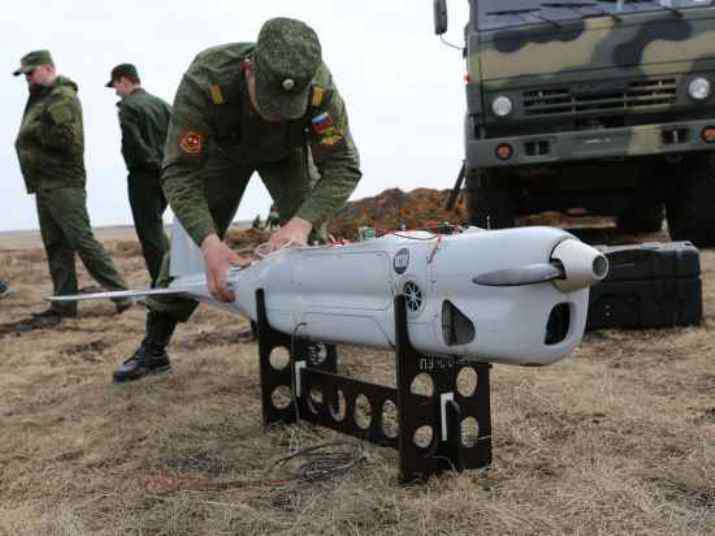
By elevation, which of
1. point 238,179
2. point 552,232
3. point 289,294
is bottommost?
point 289,294

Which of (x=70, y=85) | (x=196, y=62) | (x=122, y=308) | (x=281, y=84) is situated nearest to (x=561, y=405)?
(x=281, y=84)

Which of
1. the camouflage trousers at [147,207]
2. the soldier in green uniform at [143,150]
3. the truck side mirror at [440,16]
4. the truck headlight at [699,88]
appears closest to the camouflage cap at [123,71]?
the soldier in green uniform at [143,150]

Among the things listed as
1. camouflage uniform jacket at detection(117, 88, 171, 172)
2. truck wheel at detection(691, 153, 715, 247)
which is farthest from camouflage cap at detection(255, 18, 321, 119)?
truck wheel at detection(691, 153, 715, 247)

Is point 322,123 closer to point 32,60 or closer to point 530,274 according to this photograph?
point 530,274

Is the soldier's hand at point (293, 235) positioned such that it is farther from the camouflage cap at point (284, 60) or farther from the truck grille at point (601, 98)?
the truck grille at point (601, 98)

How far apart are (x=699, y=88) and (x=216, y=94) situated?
14.2ft

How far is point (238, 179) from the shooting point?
3.37m

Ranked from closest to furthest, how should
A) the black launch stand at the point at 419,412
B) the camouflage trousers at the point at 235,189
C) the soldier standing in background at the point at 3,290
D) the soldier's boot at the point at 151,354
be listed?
the black launch stand at the point at 419,412 → the camouflage trousers at the point at 235,189 → the soldier's boot at the point at 151,354 → the soldier standing in background at the point at 3,290

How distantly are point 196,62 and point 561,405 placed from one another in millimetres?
1782

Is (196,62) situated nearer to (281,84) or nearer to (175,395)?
(281,84)

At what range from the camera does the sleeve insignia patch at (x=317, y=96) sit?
2.77 meters

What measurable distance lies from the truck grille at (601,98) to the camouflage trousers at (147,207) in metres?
2.77

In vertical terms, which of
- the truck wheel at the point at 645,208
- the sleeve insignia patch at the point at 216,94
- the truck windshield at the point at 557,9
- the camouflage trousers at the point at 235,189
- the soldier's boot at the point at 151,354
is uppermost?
the truck windshield at the point at 557,9

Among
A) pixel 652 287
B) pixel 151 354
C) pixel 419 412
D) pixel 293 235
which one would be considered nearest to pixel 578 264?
pixel 419 412
